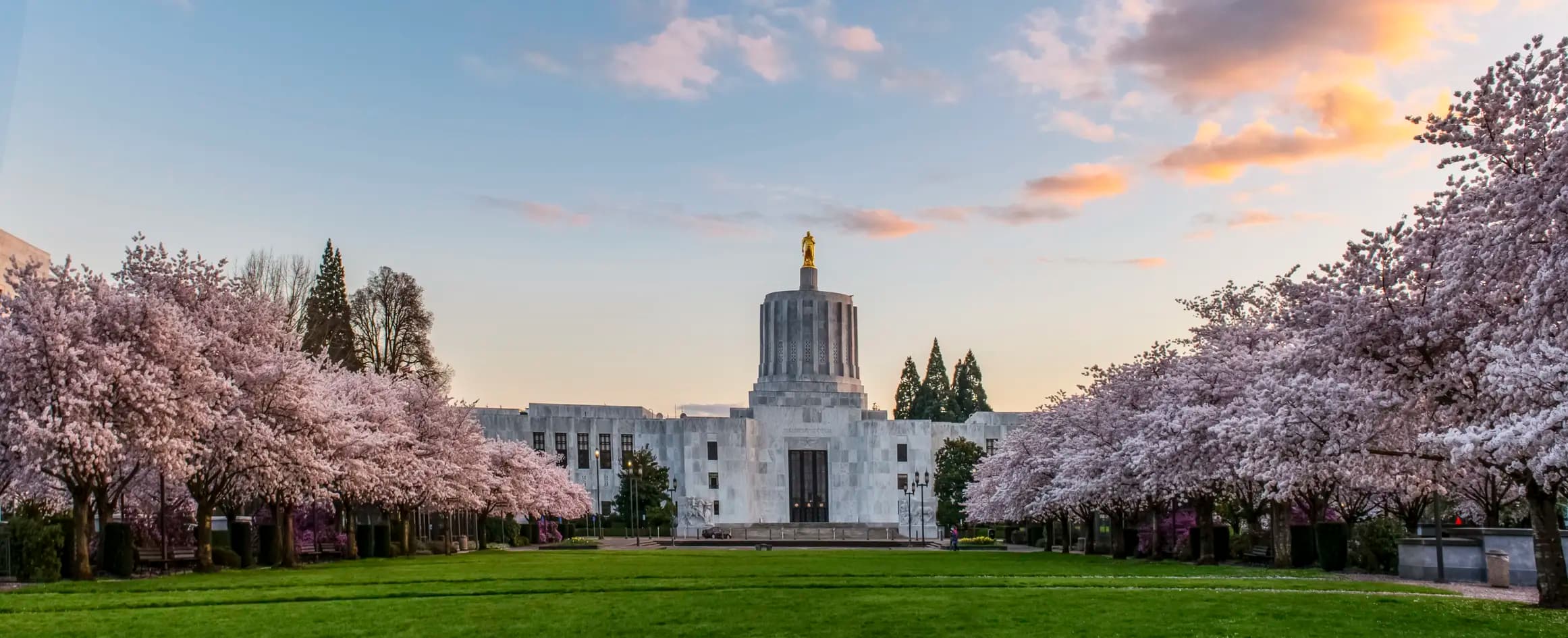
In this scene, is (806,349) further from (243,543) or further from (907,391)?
(243,543)

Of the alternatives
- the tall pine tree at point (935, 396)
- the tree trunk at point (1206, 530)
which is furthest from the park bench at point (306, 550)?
the tall pine tree at point (935, 396)

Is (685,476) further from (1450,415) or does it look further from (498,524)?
(1450,415)

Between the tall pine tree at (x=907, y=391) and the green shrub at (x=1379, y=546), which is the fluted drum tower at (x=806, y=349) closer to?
the tall pine tree at (x=907, y=391)

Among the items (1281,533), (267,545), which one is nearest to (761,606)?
(1281,533)

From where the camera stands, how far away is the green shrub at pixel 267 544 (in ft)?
141

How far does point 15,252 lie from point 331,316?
30976 millimetres

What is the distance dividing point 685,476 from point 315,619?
321 ft

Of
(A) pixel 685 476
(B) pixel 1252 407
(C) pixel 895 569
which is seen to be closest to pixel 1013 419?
(A) pixel 685 476

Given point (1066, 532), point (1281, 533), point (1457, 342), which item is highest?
point (1457, 342)

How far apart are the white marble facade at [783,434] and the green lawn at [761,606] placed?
8115cm

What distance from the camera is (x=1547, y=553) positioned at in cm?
2173

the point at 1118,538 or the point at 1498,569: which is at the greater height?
the point at 1498,569

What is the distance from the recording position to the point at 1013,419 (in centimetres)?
12625

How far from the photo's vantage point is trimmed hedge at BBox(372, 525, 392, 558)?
54.8m
